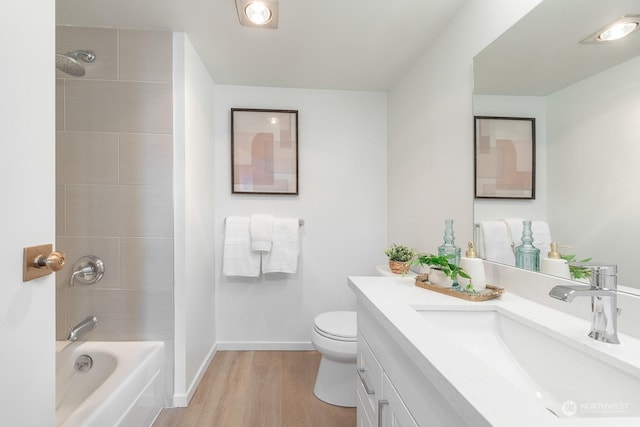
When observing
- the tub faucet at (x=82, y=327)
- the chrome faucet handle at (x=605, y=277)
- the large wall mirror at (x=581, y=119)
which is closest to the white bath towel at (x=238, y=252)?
the tub faucet at (x=82, y=327)

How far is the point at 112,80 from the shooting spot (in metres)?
1.79

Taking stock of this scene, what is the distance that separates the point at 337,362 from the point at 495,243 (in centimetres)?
113

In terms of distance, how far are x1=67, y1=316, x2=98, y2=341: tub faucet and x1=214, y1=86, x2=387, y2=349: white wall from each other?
2.96 feet

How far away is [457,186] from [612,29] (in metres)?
0.85

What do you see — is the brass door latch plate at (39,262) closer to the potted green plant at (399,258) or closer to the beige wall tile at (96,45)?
the beige wall tile at (96,45)

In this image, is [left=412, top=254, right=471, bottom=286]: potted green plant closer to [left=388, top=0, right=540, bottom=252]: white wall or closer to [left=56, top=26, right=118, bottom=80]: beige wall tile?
[left=388, top=0, right=540, bottom=252]: white wall

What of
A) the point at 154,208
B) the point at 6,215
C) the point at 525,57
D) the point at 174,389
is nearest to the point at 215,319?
the point at 174,389

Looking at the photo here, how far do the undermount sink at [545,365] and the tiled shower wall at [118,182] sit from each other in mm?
1516

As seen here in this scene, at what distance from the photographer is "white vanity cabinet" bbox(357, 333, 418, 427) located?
0.83 meters

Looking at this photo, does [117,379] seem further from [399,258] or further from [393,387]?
[399,258]

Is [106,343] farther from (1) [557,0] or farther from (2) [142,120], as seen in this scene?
(1) [557,0]

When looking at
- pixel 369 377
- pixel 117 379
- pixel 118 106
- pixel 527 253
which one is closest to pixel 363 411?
pixel 369 377

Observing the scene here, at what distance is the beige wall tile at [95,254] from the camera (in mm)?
1777

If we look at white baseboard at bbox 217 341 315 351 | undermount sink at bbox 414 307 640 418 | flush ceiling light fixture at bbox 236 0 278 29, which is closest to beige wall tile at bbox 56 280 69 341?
white baseboard at bbox 217 341 315 351
